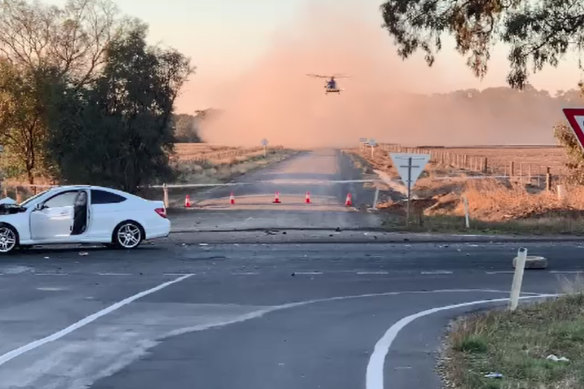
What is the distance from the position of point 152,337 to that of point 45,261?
9.07 metres

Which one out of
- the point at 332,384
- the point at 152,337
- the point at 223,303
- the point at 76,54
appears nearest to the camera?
the point at 332,384

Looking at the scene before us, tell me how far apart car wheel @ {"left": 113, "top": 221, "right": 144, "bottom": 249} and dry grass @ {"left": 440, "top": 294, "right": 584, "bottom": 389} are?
10725mm

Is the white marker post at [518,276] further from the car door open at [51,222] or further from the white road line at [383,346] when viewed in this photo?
the car door open at [51,222]

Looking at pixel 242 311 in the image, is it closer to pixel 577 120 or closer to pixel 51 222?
pixel 577 120

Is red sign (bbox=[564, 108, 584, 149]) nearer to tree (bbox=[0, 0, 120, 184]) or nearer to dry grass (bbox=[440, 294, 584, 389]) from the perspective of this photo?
dry grass (bbox=[440, 294, 584, 389])

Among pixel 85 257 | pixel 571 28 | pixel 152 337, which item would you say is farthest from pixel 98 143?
pixel 152 337

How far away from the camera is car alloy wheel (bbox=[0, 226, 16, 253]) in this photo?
1922 centimetres

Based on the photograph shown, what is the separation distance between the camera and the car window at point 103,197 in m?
20.0

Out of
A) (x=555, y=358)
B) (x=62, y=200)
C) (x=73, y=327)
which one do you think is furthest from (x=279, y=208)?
(x=555, y=358)

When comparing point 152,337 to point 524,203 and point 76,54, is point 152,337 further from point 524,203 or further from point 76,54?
point 76,54

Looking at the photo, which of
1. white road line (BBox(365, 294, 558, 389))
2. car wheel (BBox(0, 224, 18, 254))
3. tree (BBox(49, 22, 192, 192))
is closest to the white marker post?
white road line (BBox(365, 294, 558, 389))

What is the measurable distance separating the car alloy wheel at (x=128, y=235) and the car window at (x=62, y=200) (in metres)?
1.28

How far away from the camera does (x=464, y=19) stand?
22.6 m

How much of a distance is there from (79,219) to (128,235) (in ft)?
3.97
